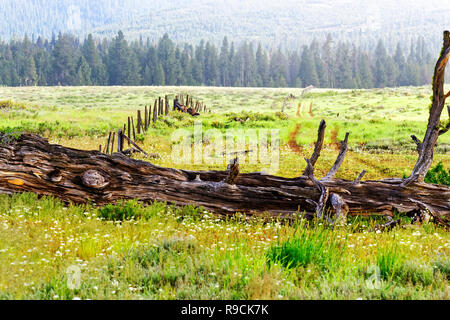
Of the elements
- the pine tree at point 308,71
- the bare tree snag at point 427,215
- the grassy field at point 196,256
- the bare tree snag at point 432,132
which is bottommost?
the bare tree snag at point 427,215

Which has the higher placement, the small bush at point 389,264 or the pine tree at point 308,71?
the pine tree at point 308,71

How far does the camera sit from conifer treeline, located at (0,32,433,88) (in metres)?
127

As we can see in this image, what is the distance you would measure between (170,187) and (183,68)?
420ft

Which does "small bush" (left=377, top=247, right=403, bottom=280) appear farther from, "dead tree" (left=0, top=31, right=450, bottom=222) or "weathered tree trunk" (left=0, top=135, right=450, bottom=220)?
"weathered tree trunk" (left=0, top=135, right=450, bottom=220)

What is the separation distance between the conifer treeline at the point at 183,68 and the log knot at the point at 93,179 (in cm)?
11808

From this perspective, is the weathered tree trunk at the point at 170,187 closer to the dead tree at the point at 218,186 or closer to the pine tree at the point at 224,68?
the dead tree at the point at 218,186

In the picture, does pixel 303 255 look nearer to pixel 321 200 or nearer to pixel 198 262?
pixel 198 262

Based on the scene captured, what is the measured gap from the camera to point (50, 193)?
9.08 m

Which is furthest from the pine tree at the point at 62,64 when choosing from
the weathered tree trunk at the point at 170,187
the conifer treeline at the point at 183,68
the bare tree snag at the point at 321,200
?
the bare tree snag at the point at 321,200

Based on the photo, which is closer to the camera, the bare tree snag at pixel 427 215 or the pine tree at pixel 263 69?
the bare tree snag at pixel 427 215

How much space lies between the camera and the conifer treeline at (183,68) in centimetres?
12719

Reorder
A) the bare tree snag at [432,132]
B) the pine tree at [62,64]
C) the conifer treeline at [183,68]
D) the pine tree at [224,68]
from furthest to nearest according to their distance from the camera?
the pine tree at [224,68], the conifer treeline at [183,68], the pine tree at [62,64], the bare tree snag at [432,132]

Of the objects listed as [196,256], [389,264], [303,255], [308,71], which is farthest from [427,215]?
[308,71]
